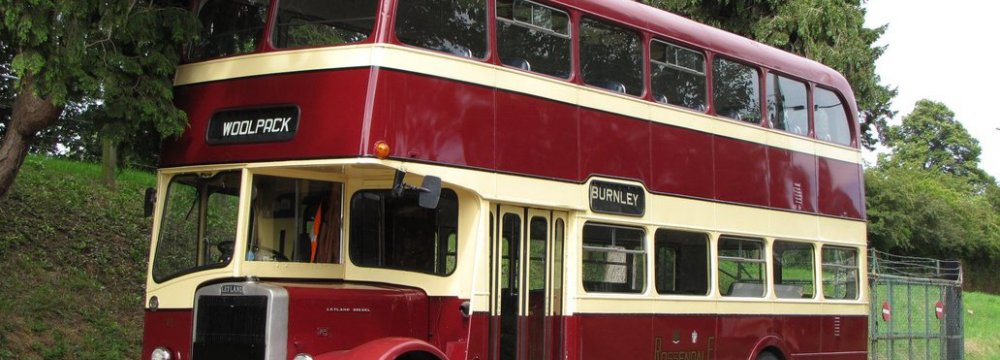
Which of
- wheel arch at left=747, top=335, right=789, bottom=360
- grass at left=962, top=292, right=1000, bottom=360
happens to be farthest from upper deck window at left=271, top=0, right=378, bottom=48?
grass at left=962, top=292, right=1000, bottom=360

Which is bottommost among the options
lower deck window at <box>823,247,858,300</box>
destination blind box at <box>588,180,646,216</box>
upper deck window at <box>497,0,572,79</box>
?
lower deck window at <box>823,247,858,300</box>

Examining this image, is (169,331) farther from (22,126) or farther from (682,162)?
(682,162)

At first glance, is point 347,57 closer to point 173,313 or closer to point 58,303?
point 173,313

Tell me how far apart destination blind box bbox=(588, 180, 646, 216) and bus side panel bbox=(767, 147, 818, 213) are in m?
2.36

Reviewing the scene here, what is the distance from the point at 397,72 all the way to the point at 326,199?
55.8 inches

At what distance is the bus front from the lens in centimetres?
803

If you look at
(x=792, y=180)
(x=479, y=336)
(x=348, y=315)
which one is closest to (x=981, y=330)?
(x=792, y=180)

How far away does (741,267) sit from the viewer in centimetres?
1177

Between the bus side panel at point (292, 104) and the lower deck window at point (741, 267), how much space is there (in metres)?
4.85

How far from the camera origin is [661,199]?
419 inches

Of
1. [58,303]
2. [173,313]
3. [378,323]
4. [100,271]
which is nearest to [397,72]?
[378,323]

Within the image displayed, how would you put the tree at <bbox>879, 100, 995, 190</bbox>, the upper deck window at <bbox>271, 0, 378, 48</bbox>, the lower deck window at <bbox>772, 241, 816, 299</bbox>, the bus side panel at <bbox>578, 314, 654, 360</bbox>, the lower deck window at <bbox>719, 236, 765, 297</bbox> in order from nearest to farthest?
the upper deck window at <bbox>271, 0, 378, 48</bbox> < the bus side panel at <bbox>578, 314, 654, 360</bbox> < the lower deck window at <bbox>719, 236, 765, 297</bbox> < the lower deck window at <bbox>772, 241, 816, 299</bbox> < the tree at <bbox>879, 100, 995, 190</bbox>

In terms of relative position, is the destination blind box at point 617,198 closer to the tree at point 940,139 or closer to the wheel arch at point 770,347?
the wheel arch at point 770,347

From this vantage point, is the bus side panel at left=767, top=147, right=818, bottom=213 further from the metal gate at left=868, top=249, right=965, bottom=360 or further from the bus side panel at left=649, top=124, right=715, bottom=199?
the metal gate at left=868, top=249, right=965, bottom=360
